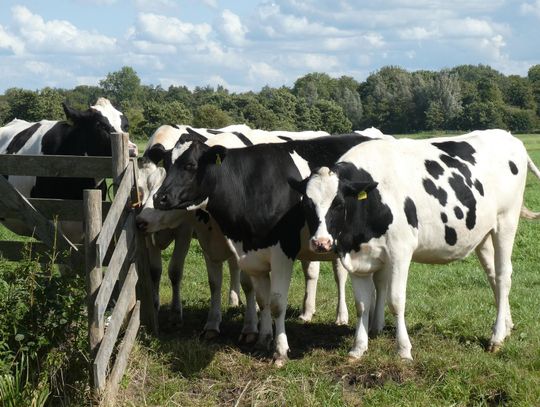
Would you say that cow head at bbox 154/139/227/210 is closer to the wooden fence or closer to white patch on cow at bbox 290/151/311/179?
the wooden fence

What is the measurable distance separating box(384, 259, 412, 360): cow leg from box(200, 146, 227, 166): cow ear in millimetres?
2158

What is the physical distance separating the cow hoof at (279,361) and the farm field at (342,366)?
84 millimetres

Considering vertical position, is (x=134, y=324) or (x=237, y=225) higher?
(x=237, y=225)

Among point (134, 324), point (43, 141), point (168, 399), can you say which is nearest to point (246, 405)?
point (168, 399)

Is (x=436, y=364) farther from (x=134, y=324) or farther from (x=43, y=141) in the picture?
(x=43, y=141)

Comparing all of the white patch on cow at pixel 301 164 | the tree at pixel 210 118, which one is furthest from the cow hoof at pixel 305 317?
the tree at pixel 210 118

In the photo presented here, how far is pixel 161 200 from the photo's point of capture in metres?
8.22

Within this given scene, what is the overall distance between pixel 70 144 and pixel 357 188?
4546 millimetres

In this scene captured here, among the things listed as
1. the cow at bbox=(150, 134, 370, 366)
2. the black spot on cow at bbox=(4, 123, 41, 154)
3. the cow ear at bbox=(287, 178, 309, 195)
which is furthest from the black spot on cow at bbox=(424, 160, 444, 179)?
the black spot on cow at bbox=(4, 123, 41, 154)

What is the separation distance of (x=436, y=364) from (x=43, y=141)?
615 cm

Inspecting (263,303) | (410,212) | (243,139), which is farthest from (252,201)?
(243,139)

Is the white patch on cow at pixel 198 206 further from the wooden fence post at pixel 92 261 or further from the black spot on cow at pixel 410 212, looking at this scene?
the black spot on cow at pixel 410 212

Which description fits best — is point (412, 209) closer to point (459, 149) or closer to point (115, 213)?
point (459, 149)

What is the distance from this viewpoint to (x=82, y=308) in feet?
23.7
